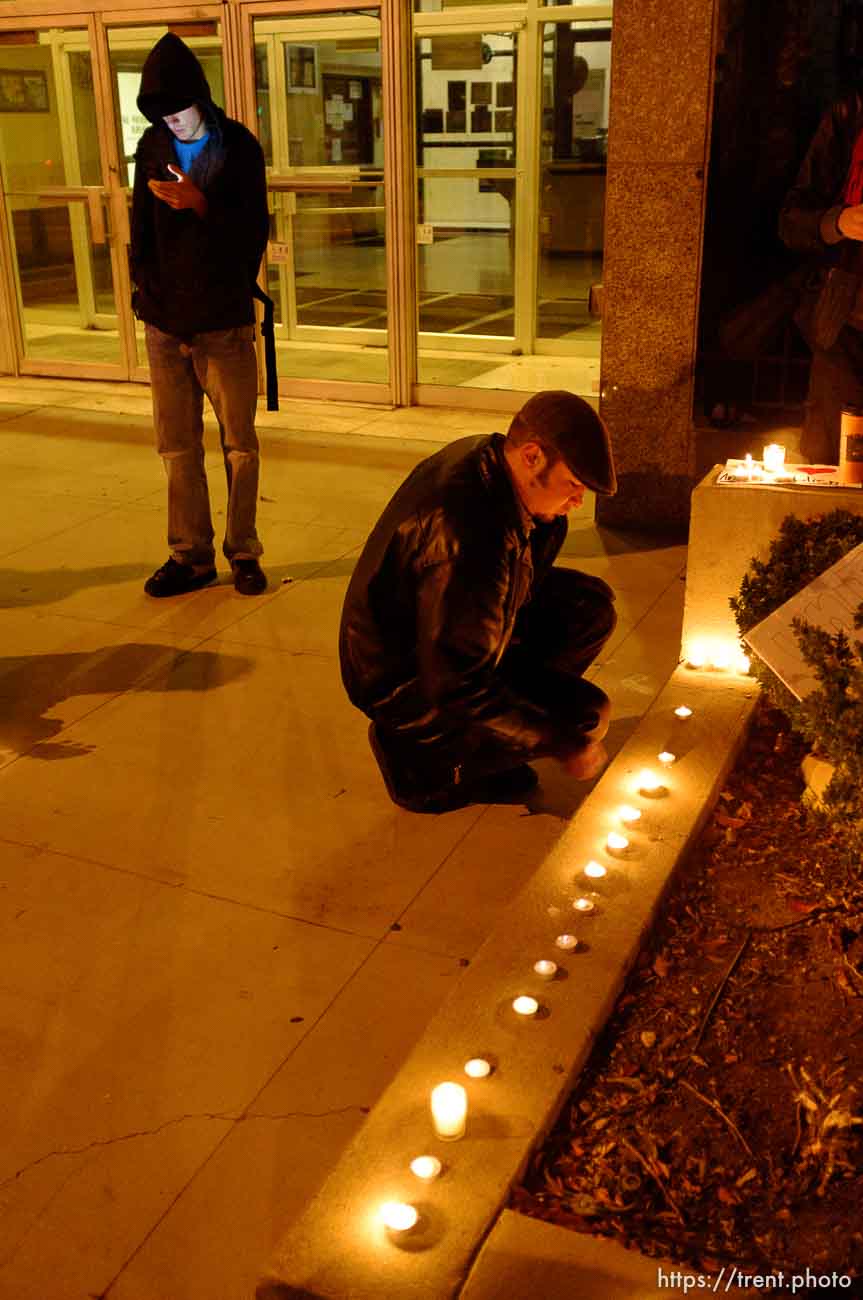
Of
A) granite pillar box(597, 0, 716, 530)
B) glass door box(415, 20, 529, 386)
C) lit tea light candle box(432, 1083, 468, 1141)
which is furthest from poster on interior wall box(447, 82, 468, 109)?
lit tea light candle box(432, 1083, 468, 1141)

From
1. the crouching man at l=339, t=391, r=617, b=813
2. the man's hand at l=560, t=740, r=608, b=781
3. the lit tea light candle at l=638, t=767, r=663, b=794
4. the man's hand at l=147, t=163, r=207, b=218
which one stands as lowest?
the lit tea light candle at l=638, t=767, r=663, b=794

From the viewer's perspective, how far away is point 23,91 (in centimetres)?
1184

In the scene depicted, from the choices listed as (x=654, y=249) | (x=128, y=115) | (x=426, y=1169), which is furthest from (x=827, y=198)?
(x=128, y=115)

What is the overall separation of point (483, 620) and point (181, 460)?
284cm

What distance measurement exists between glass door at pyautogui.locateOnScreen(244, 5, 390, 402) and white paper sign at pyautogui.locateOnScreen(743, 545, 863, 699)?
6.94 metres

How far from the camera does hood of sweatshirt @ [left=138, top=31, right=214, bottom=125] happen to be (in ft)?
17.8

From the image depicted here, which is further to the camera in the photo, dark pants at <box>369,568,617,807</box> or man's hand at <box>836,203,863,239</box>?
man's hand at <box>836,203,863,239</box>

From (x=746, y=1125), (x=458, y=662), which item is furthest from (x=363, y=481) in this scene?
(x=746, y=1125)

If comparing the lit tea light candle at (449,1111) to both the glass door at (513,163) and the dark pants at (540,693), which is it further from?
the glass door at (513,163)

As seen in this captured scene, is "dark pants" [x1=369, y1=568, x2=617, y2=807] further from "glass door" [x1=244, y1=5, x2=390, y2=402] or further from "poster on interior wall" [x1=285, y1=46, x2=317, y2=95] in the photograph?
"poster on interior wall" [x1=285, y1=46, x2=317, y2=95]

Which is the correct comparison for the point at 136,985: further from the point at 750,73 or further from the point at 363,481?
the point at 750,73

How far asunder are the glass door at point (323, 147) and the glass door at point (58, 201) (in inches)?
53.1

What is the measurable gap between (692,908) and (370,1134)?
1215mm

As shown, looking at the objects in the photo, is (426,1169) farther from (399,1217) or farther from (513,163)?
(513,163)
